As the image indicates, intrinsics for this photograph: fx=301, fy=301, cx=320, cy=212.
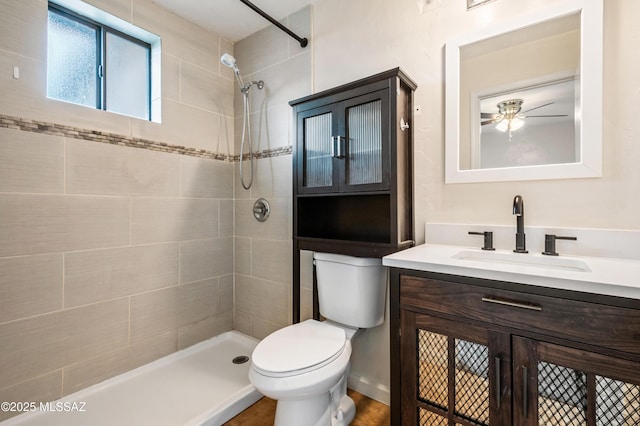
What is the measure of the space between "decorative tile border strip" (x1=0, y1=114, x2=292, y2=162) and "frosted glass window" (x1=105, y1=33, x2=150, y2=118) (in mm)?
231


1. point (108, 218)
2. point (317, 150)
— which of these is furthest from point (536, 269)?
point (108, 218)

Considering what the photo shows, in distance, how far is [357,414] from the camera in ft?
5.22

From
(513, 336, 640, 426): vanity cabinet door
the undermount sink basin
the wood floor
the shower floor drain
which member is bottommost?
the wood floor

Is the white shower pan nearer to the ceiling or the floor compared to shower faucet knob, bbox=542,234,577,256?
nearer to the floor

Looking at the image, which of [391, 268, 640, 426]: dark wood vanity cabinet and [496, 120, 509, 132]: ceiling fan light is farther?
[496, 120, 509, 132]: ceiling fan light

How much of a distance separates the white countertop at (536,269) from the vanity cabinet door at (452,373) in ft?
0.61

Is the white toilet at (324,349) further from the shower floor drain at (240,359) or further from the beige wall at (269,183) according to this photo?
the shower floor drain at (240,359)

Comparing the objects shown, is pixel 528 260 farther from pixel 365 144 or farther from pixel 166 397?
pixel 166 397

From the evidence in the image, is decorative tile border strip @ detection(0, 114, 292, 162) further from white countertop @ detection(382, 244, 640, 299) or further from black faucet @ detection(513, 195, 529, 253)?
black faucet @ detection(513, 195, 529, 253)

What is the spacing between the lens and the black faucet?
1221mm

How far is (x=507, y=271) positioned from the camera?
3.01ft

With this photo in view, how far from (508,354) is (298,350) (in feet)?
2.59

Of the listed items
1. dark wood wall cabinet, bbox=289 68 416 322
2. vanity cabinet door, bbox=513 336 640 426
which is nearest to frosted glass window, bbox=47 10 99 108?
dark wood wall cabinet, bbox=289 68 416 322

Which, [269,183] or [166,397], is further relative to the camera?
[269,183]
